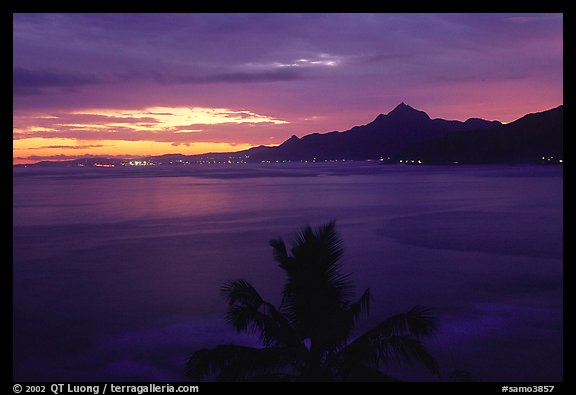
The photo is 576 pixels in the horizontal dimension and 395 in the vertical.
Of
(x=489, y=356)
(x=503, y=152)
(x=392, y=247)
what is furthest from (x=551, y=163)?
(x=489, y=356)

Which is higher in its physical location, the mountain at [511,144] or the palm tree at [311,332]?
the mountain at [511,144]

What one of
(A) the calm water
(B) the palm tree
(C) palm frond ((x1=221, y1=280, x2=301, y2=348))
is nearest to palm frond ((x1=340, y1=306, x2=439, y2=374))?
(B) the palm tree

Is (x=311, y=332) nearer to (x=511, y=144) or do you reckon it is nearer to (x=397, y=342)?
(x=397, y=342)

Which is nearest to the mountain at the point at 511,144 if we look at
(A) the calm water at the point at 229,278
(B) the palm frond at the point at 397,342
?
(A) the calm water at the point at 229,278

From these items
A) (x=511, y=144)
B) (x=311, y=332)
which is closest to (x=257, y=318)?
(x=311, y=332)

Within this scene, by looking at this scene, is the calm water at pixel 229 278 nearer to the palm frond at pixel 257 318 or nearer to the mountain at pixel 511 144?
the palm frond at pixel 257 318

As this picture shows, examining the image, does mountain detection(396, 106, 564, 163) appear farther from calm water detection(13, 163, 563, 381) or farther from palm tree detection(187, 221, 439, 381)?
palm tree detection(187, 221, 439, 381)
